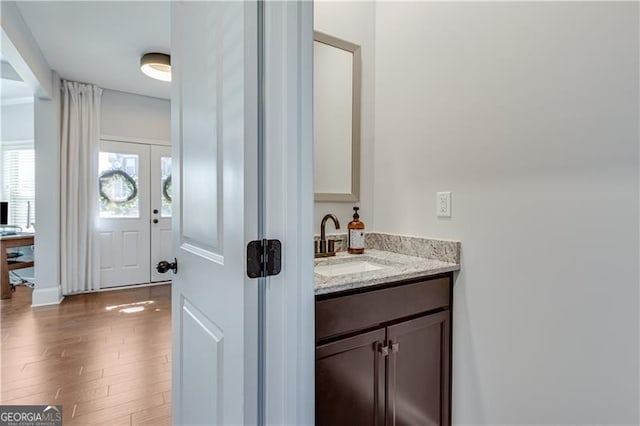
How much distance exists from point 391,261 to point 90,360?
2.25 m

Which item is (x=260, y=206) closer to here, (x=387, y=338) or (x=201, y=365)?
(x=201, y=365)

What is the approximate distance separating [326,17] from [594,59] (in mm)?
1237

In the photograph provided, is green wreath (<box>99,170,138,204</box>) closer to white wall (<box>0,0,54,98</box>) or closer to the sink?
white wall (<box>0,0,54,98</box>)

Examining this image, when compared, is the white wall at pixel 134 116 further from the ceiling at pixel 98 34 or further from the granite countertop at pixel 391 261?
the granite countertop at pixel 391 261

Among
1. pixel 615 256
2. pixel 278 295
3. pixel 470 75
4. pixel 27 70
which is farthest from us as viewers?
pixel 27 70

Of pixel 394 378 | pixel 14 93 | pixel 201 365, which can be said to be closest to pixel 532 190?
pixel 394 378

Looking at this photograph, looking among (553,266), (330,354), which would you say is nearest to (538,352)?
(553,266)

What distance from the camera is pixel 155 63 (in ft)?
10.6

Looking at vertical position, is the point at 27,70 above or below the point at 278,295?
above

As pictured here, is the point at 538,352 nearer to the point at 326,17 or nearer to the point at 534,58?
the point at 534,58

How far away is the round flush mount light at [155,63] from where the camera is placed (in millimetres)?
3227

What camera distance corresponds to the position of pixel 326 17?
1.83m

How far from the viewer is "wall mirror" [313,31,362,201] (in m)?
1.82

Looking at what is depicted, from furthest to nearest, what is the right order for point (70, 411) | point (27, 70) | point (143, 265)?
point (143, 265) < point (27, 70) < point (70, 411)
